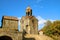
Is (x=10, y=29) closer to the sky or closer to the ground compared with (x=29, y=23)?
closer to the ground

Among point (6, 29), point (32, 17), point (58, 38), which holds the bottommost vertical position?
point (58, 38)

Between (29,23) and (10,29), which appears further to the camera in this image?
(29,23)

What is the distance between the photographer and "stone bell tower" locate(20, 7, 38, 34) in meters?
41.3

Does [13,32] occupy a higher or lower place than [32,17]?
lower

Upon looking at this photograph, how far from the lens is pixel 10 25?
25.7m

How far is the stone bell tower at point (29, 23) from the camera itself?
41.3 metres

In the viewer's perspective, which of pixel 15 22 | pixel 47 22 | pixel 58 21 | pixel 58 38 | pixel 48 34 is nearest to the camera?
pixel 15 22

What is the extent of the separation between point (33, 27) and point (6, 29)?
18.3 meters

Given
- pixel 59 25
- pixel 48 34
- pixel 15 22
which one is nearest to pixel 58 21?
pixel 59 25

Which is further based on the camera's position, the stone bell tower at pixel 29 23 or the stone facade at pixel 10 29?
the stone bell tower at pixel 29 23

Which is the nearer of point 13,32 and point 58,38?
point 13,32

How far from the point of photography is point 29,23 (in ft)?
136

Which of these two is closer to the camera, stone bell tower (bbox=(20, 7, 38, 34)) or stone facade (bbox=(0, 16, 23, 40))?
stone facade (bbox=(0, 16, 23, 40))

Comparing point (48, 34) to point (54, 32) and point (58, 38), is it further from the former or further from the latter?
point (58, 38)
